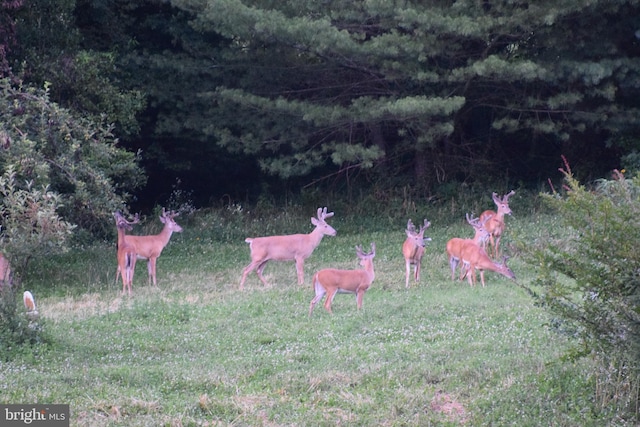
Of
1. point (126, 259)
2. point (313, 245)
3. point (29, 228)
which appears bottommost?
A: point (126, 259)

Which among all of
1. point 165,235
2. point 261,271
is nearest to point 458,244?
point 261,271

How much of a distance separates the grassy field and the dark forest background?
430cm

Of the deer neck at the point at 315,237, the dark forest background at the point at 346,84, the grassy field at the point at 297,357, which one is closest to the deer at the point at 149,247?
the grassy field at the point at 297,357

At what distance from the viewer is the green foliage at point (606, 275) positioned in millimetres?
7789

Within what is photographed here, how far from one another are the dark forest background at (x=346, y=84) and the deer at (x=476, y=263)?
483 centimetres

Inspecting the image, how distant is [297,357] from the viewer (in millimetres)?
10102

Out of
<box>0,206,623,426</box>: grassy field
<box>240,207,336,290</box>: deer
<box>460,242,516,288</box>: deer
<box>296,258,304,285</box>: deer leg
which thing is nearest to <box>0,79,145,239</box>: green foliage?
<box>0,206,623,426</box>: grassy field

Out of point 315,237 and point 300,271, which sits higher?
point 315,237

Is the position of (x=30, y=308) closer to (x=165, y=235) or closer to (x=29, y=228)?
(x=29, y=228)

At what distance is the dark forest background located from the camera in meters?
18.6

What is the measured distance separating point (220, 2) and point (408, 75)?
397 centimetres

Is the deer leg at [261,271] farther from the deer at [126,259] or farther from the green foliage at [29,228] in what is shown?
the green foliage at [29,228]

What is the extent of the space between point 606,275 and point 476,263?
20.0 ft

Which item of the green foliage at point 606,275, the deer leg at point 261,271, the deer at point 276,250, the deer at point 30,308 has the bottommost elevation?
the deer leg at point 261,271
